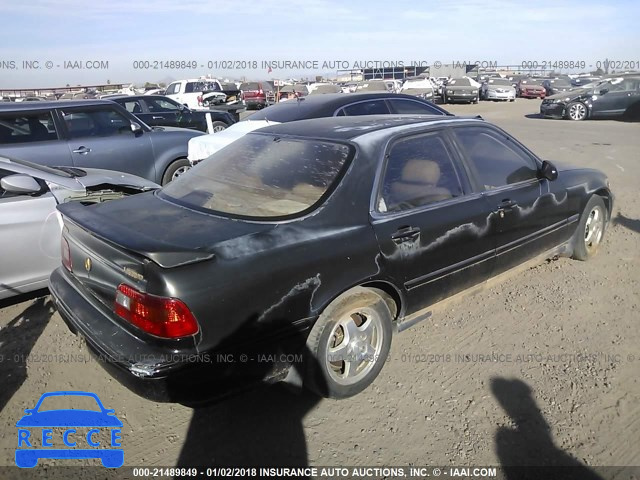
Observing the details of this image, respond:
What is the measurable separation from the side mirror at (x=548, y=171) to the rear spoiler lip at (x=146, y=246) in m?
3.02

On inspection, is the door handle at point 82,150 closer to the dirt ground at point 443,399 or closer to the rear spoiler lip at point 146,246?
the dirt ground at point 443,399

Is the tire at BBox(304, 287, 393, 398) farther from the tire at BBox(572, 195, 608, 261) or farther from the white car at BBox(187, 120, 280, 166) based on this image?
the white car at BBox(187, 120, 280, 166)

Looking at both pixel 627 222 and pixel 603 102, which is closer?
pixel 627 222

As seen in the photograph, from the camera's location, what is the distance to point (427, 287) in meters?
3.32

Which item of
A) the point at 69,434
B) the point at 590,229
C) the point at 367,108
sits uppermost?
the point at 367,108

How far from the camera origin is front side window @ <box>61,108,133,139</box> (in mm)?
6781

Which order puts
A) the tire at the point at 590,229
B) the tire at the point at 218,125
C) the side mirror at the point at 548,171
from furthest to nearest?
1. the tire at the point at 218,125
2. the tire at the point at 590,229
3. the side mirror at the point at 548,171

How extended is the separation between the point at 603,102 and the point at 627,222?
1448cm

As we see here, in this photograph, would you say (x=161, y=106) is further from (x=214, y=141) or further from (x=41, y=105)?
(x=214, y=141)

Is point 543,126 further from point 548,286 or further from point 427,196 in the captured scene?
point 427,196

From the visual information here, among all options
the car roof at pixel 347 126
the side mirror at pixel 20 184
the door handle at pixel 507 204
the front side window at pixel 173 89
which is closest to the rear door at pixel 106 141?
the side mirror at pixel 20 184

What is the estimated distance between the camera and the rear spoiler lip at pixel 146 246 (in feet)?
7.59

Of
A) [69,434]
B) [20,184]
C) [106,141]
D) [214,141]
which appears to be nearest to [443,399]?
[69,434]

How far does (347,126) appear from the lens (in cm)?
359
